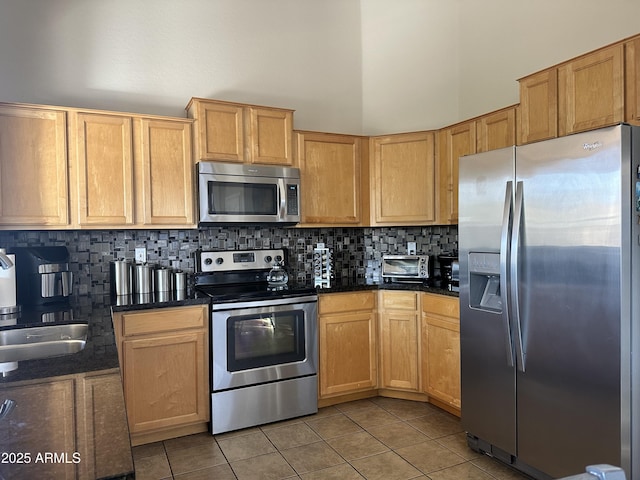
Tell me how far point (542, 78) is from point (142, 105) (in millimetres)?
2764

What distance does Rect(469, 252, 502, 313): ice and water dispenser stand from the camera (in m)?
2.49

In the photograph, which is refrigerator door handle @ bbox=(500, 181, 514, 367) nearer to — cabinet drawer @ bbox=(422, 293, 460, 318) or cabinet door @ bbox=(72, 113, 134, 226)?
cabinet drawer @ bbox=(422, 293, 460, 318)

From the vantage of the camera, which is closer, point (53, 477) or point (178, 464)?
point (53, 477)

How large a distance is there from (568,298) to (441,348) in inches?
49.1

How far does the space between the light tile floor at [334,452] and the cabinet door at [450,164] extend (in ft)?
4.97

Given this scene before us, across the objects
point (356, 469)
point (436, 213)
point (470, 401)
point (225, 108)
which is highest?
point (225, 108)

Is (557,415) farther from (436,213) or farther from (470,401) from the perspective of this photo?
(436,213)

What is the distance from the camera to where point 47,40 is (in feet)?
10.2

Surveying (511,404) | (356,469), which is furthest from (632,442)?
(356,469)

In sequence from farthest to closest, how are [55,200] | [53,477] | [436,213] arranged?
[436,213]
[55,200]
[53,477]

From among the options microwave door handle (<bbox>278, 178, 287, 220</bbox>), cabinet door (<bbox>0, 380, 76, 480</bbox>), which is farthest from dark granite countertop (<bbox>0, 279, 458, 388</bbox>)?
microwave door handle (<bbox>278, 178, 287, 220</bbox>)

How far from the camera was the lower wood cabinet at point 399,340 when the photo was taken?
3.44 m

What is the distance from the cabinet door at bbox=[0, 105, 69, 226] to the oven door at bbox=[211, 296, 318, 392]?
1.20m

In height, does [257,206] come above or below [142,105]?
below
